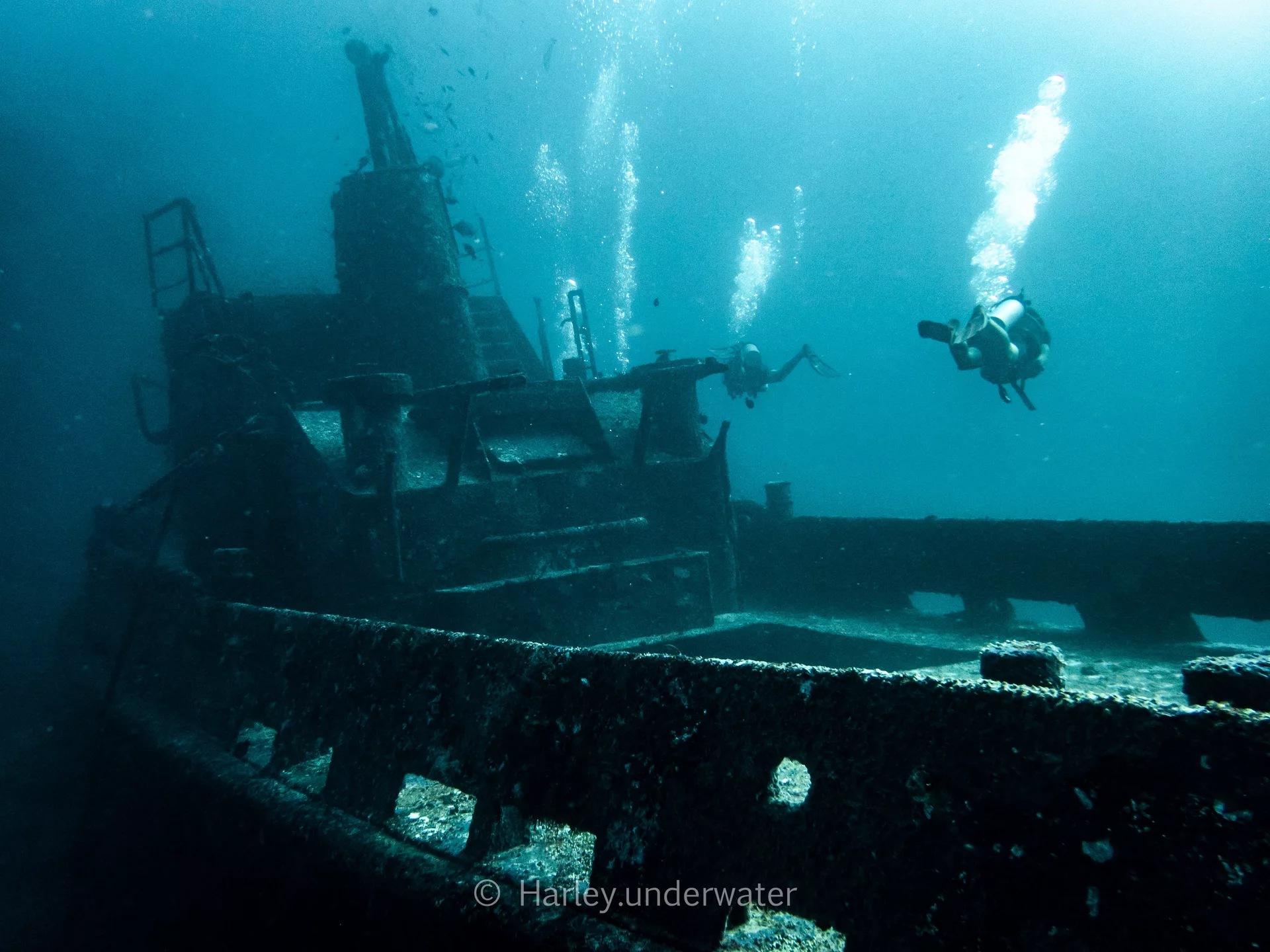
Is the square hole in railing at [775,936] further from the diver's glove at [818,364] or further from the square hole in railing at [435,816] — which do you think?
the diver's glove at [818,364]

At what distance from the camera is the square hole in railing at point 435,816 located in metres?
2.45

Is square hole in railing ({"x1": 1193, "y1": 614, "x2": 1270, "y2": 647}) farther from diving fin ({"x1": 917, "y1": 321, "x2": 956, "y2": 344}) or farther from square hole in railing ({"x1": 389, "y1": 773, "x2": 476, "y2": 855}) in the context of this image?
square hole in railing ({"x1": 389, "y1": 773, "x2": 476, "y2": 855})

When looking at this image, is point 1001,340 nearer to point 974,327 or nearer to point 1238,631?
point 974,327

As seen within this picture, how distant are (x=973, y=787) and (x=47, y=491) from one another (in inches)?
1890

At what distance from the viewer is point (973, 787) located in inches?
51.3

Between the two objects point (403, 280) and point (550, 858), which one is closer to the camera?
point (550, 858)

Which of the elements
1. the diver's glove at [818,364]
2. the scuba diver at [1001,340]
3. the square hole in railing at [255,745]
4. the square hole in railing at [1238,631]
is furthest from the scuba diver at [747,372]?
the square hole in railing at [1238,631]

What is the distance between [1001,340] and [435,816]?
8.70m

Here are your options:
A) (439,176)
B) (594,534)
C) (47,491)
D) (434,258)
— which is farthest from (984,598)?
(47,491)

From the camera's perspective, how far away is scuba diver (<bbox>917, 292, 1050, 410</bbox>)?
837 cm

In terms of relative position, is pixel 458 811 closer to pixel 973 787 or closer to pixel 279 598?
pixel 973 787

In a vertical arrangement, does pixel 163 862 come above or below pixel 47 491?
below

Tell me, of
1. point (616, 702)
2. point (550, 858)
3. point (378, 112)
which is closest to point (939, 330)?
point (616, 702)

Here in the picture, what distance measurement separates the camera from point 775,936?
1732 millimetres
